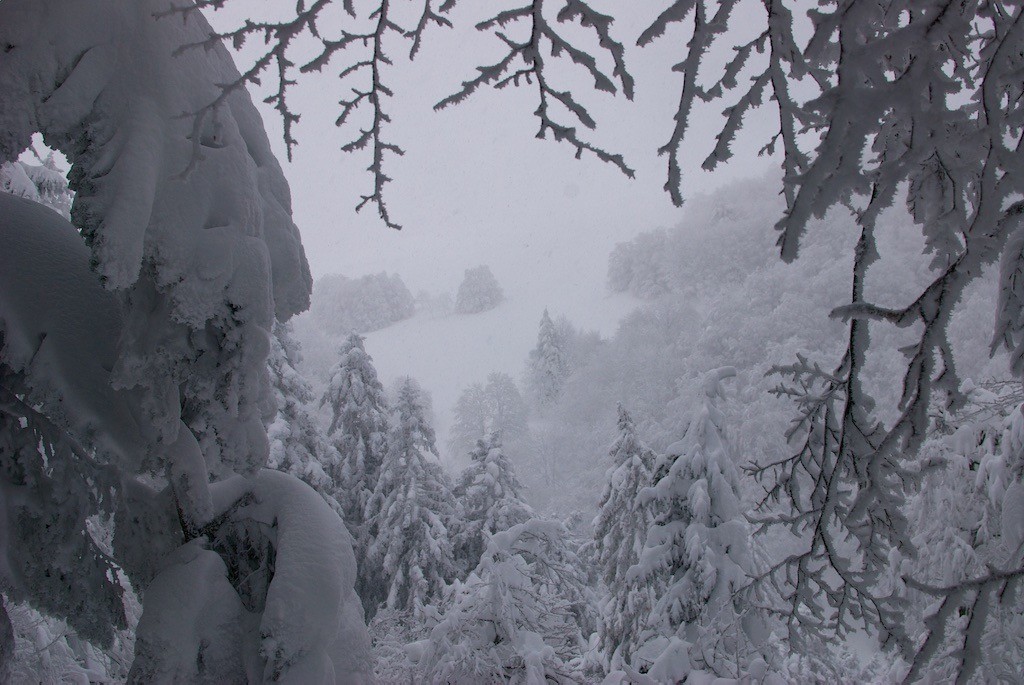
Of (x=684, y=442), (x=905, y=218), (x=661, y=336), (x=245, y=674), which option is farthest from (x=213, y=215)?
(x=905, y=218)

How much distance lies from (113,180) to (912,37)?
3.19 meters

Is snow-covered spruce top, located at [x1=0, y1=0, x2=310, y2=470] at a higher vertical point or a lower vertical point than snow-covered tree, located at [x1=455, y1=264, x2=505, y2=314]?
lower

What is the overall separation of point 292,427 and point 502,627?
33.1ft

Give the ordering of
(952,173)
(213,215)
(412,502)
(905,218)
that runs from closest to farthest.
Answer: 1. (952,173)
2. (213,215)
3. (412,502)
4. (905,218)

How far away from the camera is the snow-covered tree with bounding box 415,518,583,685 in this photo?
587cm

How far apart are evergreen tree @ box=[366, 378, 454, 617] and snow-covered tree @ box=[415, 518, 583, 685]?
30.9 feet

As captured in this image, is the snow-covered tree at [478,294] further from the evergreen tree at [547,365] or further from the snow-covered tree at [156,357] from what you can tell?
the snow-covered tree at [156,357]

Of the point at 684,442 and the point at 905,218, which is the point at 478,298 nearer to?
the point at 905,218

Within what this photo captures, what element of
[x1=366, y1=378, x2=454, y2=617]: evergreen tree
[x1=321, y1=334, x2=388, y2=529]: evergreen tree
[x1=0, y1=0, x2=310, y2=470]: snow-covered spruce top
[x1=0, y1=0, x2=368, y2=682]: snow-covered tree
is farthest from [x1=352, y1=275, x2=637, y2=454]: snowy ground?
[x1=0, y1=0, x2=310, y2=470]: snow-covered spruce top

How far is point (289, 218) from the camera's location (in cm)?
360

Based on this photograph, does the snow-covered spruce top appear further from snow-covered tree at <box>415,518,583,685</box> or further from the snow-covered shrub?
the snow-covered shrub

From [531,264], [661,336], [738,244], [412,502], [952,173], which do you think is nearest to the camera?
[952,173]

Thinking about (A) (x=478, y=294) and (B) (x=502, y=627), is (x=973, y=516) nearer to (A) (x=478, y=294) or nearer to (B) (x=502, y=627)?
(B) (x=502, y=627)

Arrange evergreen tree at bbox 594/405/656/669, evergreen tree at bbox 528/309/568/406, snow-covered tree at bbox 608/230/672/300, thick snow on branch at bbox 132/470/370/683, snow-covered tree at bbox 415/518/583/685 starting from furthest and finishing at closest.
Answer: snow-covered tree at bbox 608/230/672/300 < evergreen tree at bbox 528/309/568/406 < evergreen tree at bbox 594/405/656/669 < snow-covered tree at bbox 415/518/583/685 < thick snow on branch at bbox 132/470/370/683
